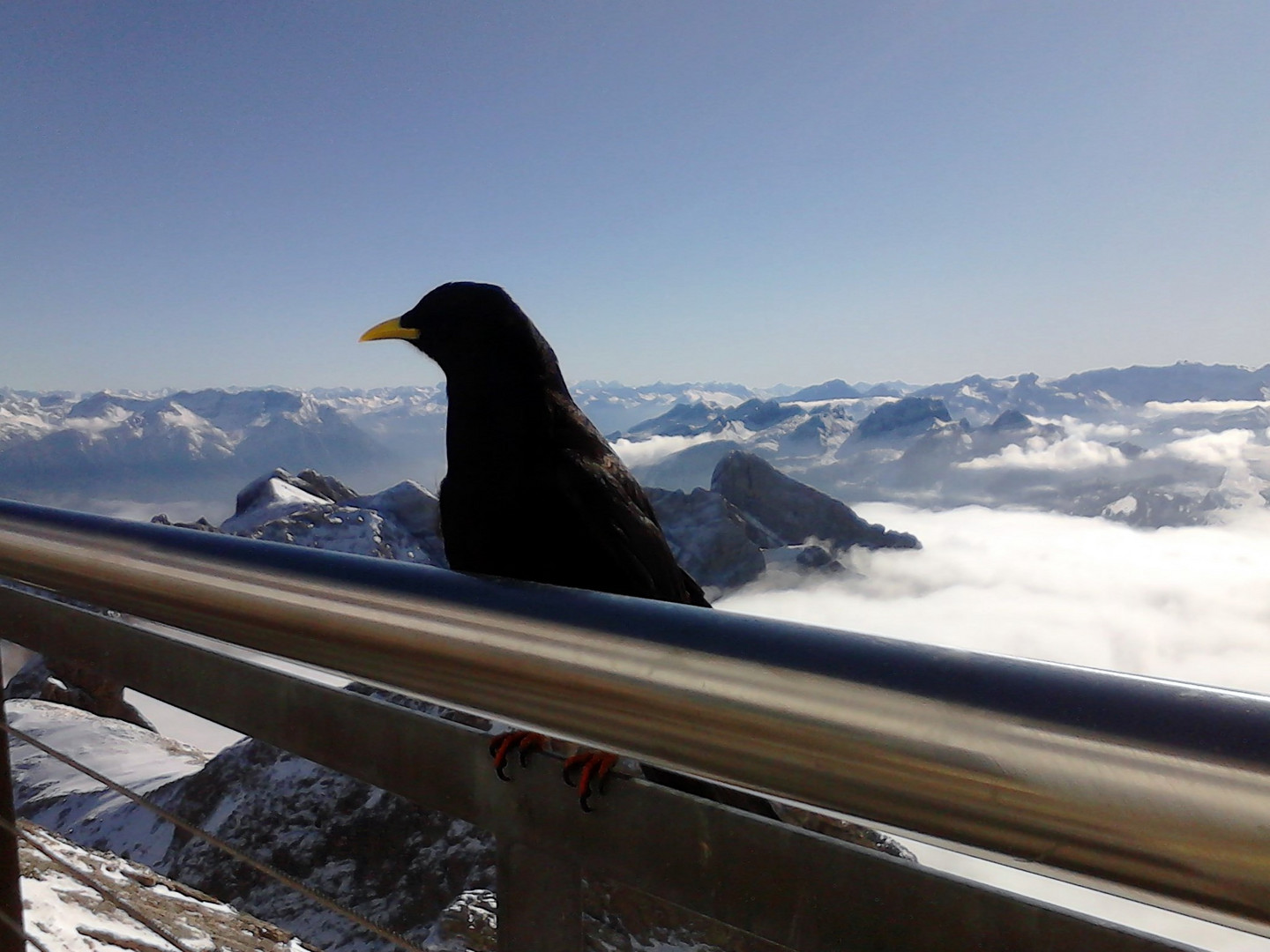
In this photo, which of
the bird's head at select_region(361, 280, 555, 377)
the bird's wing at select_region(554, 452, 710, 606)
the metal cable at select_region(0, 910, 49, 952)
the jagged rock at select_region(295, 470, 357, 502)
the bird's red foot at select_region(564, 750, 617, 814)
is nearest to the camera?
the bird's red foot at select_region(564, 750, 617, 814)

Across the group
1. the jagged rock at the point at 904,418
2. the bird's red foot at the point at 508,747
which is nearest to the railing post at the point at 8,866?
the bird's red foot at the point at 508,747

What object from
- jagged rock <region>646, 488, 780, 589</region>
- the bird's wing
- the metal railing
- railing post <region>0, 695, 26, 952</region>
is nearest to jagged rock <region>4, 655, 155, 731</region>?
railing post <region>0, 695, 26, 952</region>

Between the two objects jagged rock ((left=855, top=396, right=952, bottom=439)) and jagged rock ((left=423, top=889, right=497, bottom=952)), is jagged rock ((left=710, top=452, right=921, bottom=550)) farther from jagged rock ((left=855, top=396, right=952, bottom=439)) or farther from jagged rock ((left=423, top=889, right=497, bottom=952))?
jagged rock ((left=423, top=889, right=497, bottom=952))

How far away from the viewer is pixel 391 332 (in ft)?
10.9

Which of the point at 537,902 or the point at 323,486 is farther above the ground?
the point at 537,902

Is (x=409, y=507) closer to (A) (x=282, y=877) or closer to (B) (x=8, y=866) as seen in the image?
(B) (x=8, y=866)

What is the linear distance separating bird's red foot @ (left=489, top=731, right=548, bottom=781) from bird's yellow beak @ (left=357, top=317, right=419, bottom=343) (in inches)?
102

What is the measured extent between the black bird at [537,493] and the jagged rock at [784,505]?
95249mm

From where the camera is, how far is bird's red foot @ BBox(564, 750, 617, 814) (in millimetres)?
621

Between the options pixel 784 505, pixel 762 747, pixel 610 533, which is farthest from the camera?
pixel 784 505

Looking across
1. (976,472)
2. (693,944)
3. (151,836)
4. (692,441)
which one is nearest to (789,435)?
(692,441)

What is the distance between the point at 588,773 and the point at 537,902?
0.17 m

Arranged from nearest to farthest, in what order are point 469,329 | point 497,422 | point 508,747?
1. point 508,747
2. point 497,422
3. point 469,329

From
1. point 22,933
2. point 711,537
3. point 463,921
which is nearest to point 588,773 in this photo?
point 22,933
